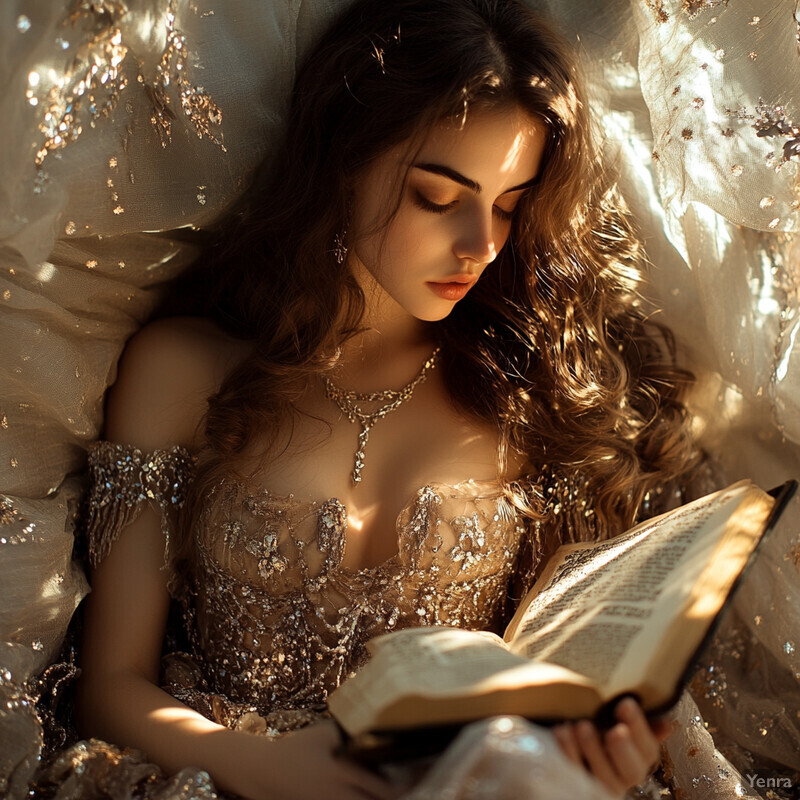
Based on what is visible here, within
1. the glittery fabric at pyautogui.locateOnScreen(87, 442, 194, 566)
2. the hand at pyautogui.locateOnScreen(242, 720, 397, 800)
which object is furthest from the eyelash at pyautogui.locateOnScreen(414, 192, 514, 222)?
the hand at pyautogui.locateOnScreen(242, 720, 397, 800)

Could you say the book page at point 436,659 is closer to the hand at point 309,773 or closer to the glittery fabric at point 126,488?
the hand at point 309,773

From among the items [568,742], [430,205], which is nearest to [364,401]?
[430,205]

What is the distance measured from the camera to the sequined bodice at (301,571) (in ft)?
4.00

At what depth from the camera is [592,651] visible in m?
0.83

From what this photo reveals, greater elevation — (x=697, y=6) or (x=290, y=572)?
(x=697, y=6)

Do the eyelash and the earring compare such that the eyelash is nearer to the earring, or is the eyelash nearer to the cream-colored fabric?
the earring

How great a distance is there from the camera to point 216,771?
3.33ft

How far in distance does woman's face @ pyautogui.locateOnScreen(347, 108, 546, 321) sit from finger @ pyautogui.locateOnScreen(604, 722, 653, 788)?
599mm

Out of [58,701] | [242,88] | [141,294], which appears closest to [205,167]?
[242,88]

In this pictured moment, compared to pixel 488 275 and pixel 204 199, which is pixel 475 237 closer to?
pixel 488 275

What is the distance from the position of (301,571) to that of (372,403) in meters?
0.28

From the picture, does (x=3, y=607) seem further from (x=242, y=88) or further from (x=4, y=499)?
(x=242, y=88)

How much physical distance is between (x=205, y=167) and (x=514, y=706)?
0.84m

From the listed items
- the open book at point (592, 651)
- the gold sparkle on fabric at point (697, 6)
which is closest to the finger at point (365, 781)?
the open book at point (592, 651)
